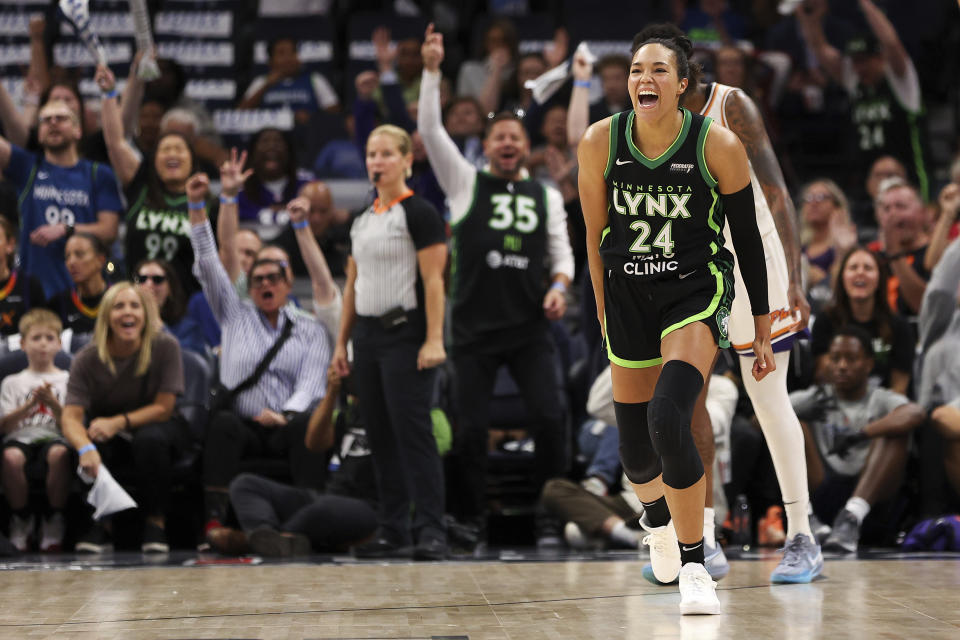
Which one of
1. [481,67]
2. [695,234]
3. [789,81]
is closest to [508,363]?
[695,234]

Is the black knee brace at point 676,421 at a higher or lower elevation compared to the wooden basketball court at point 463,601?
higher

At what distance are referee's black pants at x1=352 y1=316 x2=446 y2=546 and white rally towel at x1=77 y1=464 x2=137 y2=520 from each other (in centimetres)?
120

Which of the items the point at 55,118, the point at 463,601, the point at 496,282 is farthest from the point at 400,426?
the point at 55,118

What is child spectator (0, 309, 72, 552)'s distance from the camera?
6551 millimetres

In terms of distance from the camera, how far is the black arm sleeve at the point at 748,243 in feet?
13.7

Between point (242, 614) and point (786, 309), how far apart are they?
2196 mm

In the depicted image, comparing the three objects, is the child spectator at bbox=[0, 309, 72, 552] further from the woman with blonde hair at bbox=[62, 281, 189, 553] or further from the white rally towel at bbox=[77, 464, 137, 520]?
the white rally towel at bbox=[77, 464, 137, 520]

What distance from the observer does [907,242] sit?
7.78m

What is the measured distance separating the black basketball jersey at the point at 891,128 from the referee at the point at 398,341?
4662mm

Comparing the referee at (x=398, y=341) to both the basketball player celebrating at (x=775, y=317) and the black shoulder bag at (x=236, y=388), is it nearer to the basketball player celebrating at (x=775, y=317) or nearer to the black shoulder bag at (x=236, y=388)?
the black shoulder bag at (x=236, y=388)

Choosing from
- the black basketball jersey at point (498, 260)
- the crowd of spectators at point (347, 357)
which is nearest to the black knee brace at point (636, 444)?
the crowd of spectators at point (347, 357)

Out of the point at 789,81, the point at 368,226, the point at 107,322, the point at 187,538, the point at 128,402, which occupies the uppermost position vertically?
the point at 789,81

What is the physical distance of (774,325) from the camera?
191 inches

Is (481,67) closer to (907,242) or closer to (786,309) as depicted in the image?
(907,242)
